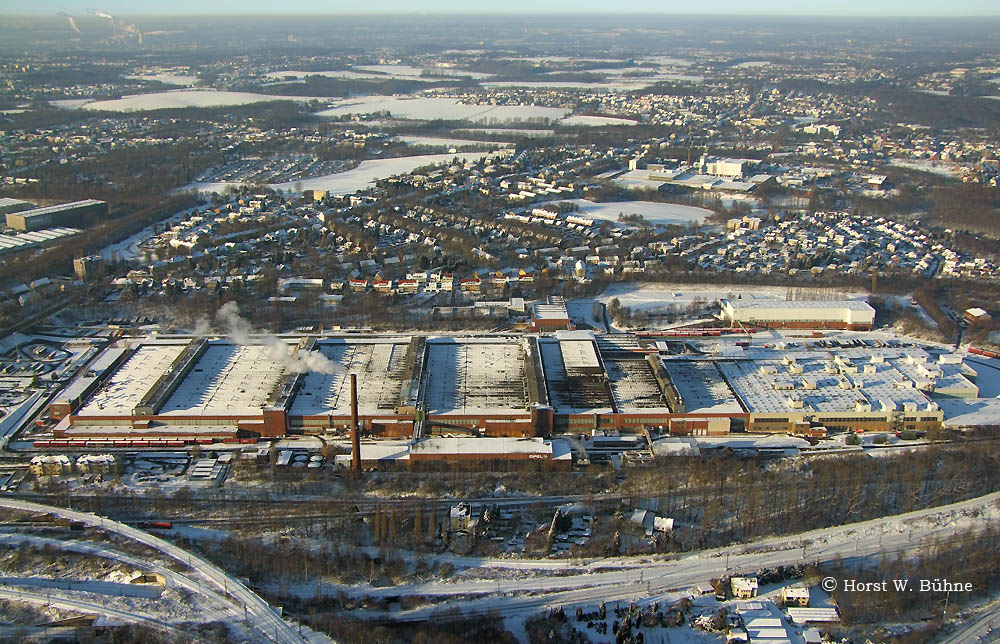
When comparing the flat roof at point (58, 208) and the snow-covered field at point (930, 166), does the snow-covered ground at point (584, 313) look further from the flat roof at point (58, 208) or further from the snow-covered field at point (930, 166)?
the snow-covered field at point (930, 166)

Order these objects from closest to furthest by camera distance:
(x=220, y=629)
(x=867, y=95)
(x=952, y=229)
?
1. (x=220, y=629)
2. (x=952, y=229)
3. (x=867, y=95)

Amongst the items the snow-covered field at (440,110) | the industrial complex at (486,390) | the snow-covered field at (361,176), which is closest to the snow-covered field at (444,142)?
the snow-covered field at (361,176)

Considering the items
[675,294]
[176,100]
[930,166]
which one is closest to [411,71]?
[176,100]

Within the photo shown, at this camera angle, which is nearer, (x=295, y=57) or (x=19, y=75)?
(x=19, y=75)

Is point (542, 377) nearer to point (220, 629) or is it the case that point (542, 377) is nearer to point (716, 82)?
point (220, 629)

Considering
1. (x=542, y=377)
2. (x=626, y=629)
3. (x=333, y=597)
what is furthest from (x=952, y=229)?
(x=333, y=597)

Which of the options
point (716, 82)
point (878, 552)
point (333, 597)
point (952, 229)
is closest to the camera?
point (333, 597)

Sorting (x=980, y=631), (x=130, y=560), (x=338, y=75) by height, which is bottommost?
(x=980, y=631)

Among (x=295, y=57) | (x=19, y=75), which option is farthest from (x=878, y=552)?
(x=295, y=57)

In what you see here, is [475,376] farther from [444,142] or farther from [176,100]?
[176,100]
